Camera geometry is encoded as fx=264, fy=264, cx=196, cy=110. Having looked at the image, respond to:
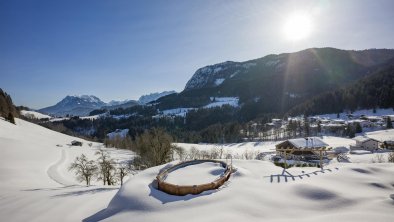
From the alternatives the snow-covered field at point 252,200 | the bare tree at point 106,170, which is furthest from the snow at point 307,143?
the snow-covered field at point 252,200

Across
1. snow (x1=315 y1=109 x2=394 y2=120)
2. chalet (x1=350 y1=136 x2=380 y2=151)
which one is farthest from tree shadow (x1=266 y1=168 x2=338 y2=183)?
snow (x1=315 y1=109 x2=394 y2=120)

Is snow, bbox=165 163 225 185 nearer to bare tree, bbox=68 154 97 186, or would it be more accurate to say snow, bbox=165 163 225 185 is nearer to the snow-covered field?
the snow-covered field

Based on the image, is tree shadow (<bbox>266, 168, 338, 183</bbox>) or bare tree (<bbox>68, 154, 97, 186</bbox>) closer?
tree shadow (<bbox>266, 168, 338, 183</bbox>)

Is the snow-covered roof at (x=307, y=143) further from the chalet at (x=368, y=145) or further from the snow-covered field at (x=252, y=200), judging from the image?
the snow-covered field at (x=252, y=200)

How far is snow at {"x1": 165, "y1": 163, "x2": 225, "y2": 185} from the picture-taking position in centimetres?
1584

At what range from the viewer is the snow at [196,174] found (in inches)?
623

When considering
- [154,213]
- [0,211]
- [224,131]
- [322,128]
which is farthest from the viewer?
[224,131]

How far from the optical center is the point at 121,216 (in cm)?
1272

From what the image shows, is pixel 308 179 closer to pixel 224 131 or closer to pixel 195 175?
pixel 195 175

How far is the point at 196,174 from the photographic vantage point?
17281 mm

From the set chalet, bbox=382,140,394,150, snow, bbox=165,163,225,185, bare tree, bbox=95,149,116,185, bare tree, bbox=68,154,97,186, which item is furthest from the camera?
chalet, bbox=382,140,394,150

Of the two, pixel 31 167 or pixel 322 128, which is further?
pixel 322 128

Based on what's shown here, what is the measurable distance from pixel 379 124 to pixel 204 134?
329 ft

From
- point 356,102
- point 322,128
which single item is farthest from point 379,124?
point 356,102
